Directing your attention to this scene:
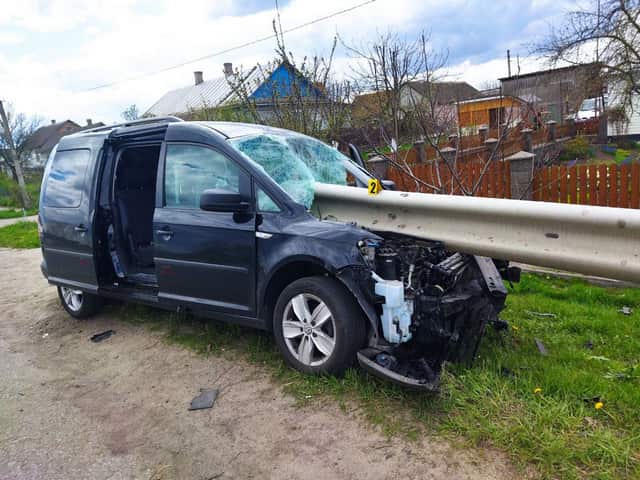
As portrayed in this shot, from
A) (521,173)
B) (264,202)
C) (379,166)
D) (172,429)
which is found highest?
(379,166)

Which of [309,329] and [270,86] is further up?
[270,86]

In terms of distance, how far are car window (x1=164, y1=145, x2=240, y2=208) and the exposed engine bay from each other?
1370 mm

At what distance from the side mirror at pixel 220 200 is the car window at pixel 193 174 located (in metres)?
0.25

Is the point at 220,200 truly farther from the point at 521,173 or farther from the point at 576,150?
the point at 576,150

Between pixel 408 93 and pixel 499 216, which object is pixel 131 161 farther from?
pixel 408 93

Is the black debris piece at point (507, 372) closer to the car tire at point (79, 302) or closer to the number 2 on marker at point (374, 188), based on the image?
the number 2 on marker at point (374, 188)

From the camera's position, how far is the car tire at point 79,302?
17.7 feet

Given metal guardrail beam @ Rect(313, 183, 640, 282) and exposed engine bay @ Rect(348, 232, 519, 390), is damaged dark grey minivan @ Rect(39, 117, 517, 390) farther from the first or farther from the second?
metal guardrail beam @ Rect(313, 183, 640, 282)

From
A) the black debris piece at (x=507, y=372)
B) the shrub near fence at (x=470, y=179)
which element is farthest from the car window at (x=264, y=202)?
the shrub near fence at (x=470, y=179)

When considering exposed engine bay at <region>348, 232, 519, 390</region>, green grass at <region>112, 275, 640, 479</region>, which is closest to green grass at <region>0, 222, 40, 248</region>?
green grass at <region>112, 275, 640, 479</region>

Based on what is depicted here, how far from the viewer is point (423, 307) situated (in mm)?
3184

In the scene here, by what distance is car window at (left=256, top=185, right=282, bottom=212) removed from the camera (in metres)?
3.72

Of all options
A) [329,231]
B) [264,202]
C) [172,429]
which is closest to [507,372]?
[329,231]

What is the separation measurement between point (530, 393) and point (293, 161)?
8.30ft
